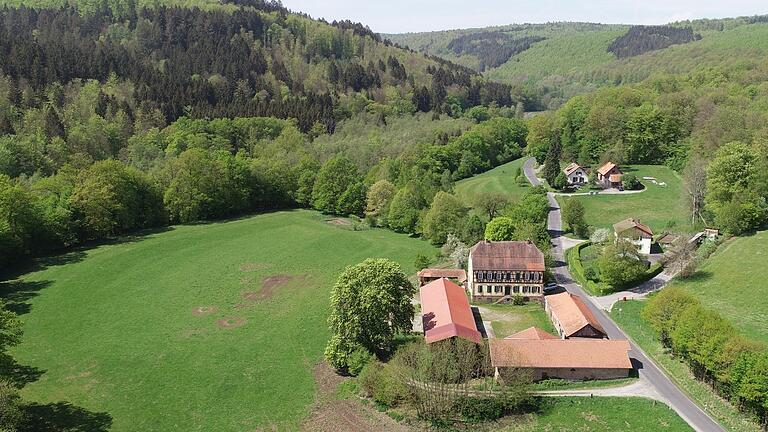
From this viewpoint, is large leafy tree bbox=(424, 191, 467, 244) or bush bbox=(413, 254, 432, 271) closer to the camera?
bush bbox=(413, 254, 432, 271)

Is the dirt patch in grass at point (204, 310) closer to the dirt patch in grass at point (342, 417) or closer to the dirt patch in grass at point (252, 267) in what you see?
the dirt patch in grass at point (252, 267)

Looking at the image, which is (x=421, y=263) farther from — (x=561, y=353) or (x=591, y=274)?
(x=561, y=353)

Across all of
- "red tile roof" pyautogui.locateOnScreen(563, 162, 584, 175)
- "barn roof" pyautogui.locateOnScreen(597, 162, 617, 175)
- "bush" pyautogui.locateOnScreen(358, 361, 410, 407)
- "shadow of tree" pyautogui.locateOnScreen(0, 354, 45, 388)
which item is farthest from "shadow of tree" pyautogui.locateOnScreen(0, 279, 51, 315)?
"barn roof" pyautogui.locateOnScreen(597, 162, 617, 175)

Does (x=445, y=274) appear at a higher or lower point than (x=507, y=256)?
lower

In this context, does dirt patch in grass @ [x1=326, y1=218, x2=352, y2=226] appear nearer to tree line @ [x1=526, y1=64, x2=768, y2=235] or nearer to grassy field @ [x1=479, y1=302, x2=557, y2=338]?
tree line @ [x1=526, y1=64, x2=768, y2=235]

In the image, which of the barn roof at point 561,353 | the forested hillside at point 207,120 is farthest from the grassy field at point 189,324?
the barn roof at point 561,353

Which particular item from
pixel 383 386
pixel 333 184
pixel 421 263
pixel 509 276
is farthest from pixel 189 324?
pixel 333 184
